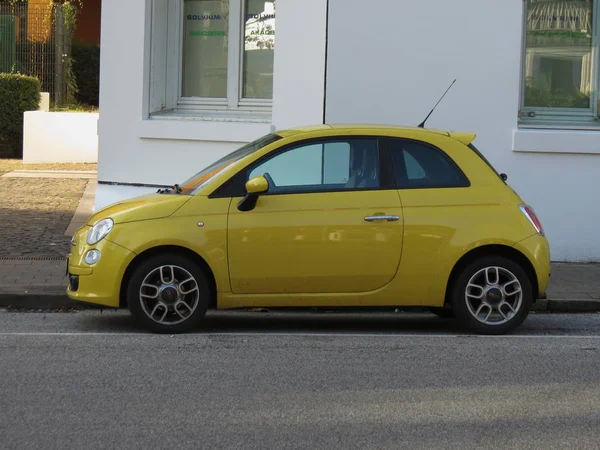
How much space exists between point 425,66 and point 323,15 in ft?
4.46

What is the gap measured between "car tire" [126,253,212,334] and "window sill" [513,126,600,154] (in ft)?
17.9

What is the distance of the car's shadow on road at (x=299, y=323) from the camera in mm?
8430

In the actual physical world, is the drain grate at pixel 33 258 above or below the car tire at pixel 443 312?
above

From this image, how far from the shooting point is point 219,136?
1284cm

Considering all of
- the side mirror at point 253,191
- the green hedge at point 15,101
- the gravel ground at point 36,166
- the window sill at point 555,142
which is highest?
the green hedge at point 15,101

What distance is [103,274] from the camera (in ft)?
25.6

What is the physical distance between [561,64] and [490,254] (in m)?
5.30

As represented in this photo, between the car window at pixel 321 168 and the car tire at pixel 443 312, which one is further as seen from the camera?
the car tire at pixel 443 312

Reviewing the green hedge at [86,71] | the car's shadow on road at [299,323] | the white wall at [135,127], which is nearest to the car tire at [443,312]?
the car's shadow on road at [299,323]

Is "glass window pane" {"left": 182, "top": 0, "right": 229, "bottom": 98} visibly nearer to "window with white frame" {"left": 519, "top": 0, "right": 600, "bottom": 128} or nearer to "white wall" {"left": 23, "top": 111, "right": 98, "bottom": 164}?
Result: "window with white frame" {"left": 519, "top": 0, "right": 600, "bottom": 128}

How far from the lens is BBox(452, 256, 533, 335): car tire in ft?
26.4

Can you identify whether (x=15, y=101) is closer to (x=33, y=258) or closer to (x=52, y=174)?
(x=52, y=174)

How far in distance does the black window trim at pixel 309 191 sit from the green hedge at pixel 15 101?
17183 millimetres

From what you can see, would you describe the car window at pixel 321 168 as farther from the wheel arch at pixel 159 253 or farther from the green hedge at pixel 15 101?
the green hedge at pixel 15 101
